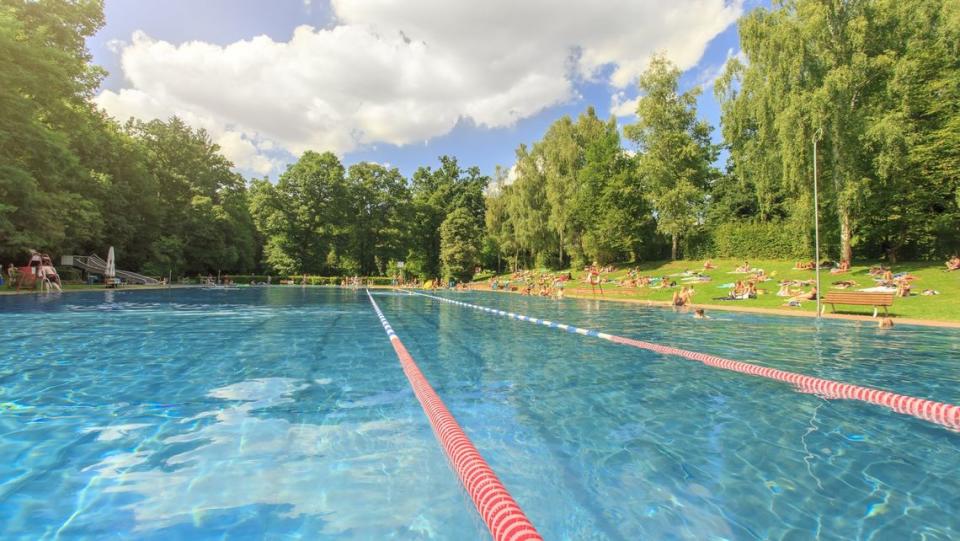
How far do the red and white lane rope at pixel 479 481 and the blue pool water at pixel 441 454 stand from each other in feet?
0.44

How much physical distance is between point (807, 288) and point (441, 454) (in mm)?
21554

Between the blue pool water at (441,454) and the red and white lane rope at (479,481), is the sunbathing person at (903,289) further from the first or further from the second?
the red and white lane rope at (479,481)

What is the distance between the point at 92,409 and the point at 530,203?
4217 centimetres

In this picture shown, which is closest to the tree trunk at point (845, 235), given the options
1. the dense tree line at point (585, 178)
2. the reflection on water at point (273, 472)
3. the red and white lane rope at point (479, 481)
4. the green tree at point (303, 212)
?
the dense tree line at point (585, 178)

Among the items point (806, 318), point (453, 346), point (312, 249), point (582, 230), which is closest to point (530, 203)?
point (582, 230)

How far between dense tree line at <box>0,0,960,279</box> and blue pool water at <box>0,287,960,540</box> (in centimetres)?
1951

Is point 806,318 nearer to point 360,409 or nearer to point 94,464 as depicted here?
point 360,409

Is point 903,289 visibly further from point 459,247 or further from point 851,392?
point 459,247

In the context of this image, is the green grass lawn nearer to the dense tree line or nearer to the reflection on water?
the dense tree line

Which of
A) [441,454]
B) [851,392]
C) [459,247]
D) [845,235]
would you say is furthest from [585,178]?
[441,454]

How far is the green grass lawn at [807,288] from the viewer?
1435 centimetres

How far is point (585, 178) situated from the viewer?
41062mm

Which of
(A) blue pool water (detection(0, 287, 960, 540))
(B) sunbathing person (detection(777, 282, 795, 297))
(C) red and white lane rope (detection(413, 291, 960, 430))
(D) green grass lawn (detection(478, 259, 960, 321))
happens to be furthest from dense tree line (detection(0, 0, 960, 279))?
(A) blue pool water (detection(0, 287, 960, 540))

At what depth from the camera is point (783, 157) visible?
22.4m
